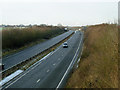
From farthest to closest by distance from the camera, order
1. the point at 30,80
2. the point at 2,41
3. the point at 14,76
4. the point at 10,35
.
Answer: the point at 10,35
the point at 2,41
the point at 14,76
the point at 30,80

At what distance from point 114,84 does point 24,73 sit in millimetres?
11845

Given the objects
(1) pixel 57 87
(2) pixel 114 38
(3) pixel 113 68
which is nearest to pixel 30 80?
(1) pixel 57 87

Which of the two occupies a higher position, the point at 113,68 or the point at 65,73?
the point at 113,68

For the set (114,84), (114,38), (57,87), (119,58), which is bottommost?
(57,87)

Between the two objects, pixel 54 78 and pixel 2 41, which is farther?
pixel 2 41

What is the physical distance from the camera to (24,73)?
55.3ft

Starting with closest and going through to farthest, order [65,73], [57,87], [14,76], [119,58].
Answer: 1. [119,58]
2. [57,87]
3. [14,76]
4. [65,73]

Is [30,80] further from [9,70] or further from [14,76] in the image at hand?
[9,70]

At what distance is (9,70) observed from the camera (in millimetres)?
17734

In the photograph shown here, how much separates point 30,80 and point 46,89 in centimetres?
301

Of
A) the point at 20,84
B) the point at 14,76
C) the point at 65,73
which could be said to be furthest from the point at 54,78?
the point at 14,76

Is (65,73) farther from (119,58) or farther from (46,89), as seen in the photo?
(119,58)

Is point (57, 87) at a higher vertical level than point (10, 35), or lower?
lower

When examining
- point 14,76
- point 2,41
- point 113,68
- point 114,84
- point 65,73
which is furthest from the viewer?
point 2,41
